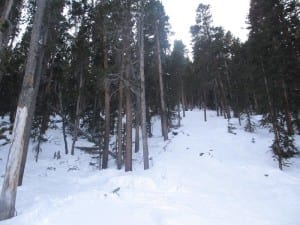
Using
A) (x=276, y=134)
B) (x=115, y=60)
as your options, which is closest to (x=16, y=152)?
(x=115, y=60)

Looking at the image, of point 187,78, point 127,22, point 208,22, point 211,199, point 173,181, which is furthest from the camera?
point 187,78

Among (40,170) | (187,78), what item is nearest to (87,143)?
(40,170)

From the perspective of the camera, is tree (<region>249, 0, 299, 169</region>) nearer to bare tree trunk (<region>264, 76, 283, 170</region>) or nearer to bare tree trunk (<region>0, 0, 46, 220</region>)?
bare tree trunk (<region>264, 76, 283, 170</region>)

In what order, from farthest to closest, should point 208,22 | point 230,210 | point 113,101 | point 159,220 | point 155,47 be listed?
1. point 208,22
2. point 155,47
3. point 113,101
4. point 230,210
5. point 159,220

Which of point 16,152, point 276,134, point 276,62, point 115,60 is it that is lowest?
point 16,152

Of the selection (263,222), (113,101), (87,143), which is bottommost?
(263,222)

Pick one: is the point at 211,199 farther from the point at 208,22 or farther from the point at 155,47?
the point at 208,22

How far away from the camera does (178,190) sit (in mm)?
10781

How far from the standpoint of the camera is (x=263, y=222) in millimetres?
7043

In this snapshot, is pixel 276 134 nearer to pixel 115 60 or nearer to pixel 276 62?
pixel 276 62

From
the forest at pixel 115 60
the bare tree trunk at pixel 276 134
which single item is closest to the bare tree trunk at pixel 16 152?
the forest at pixel 115 60

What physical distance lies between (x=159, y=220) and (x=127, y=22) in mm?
11899

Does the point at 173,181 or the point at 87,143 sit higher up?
the point at 87,143

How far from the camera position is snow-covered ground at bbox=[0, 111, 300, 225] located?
7.04 m
